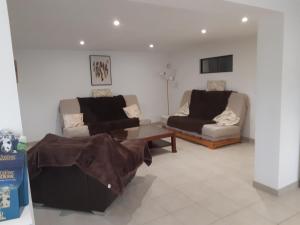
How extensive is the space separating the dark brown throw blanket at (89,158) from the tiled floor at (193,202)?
17.7 inches

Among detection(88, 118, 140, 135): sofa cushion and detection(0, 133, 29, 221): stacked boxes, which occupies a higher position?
detection(0, 133, 29, 221): stacked boxes

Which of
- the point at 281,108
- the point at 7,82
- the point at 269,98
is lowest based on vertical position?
the point at 281,108

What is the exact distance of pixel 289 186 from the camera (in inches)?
106

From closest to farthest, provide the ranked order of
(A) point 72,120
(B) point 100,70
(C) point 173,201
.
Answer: (C) point 173,201
(A) point 72,120
(B) point 100,70

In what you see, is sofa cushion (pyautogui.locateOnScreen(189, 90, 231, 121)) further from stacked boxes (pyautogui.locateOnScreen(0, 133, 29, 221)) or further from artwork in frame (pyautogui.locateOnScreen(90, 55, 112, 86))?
stacked boxes (pyautogui.locateOnScreen(0, 133, 29, 221))

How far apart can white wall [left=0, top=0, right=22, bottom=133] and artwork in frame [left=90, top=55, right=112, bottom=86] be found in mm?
4669

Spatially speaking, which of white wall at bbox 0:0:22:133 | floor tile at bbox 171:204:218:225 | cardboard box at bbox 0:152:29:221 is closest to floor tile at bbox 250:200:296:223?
floor tile at bbox 171:204:218:225

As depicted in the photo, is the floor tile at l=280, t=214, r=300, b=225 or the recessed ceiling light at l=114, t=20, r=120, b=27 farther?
the recessed ceiling light at l=114, t=20, r=120, b=27

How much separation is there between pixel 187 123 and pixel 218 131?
77 centimetres

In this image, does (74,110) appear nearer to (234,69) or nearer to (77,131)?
(77,131)

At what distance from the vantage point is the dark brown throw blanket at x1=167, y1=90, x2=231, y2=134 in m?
4.82

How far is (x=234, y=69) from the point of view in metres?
4.90

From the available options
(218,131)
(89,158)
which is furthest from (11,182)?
(218,131)

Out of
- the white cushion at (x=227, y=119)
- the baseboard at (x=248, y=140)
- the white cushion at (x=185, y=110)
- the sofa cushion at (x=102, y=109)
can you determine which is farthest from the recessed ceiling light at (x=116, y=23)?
the baseboard at (x=248, y=140)
